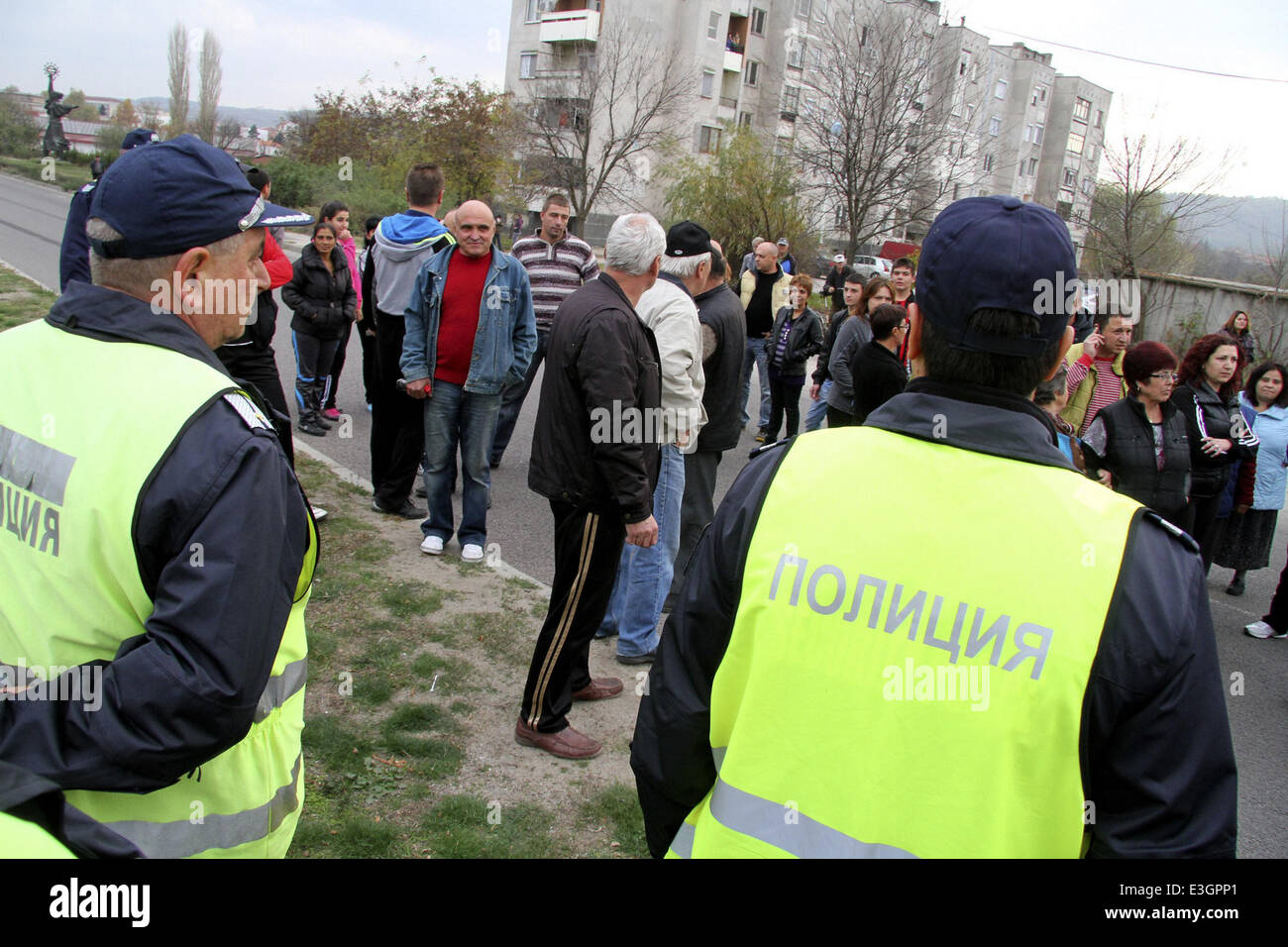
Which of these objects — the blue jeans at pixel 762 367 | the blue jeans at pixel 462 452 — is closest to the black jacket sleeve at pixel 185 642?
the blue jeans at pixel 462 452

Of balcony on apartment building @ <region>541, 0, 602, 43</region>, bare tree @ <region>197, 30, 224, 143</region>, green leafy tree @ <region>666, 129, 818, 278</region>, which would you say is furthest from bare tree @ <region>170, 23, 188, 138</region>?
green leafy tree @ <region>666, 129, 818, 278</region>

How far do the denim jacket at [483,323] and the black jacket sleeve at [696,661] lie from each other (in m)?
4.03

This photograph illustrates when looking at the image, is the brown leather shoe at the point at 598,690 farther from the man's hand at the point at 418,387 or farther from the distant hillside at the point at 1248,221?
the distant hillside at the point at 1248,221

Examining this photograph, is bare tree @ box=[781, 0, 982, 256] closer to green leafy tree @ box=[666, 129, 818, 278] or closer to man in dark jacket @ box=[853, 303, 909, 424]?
green leafy tree @ box=[666, 129, 818, 278]

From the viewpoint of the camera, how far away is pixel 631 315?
3732 mm

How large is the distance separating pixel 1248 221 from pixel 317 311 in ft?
76.4

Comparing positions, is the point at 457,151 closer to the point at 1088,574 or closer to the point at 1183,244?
the point at 1183,244

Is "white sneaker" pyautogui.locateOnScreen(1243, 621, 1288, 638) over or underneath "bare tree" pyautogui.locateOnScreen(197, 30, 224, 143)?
underneath

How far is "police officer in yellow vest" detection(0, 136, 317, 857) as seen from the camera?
1503mm

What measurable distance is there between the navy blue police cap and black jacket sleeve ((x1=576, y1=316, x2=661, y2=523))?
219cm

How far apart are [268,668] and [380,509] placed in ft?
15.9

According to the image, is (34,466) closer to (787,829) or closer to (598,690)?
(787,829)

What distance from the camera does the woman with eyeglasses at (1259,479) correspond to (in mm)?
6500

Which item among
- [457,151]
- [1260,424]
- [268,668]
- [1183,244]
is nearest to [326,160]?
[457,151]
